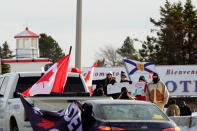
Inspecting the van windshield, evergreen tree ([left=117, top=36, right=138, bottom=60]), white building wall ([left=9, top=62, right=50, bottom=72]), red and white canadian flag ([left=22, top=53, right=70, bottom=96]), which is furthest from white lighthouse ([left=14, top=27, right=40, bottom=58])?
evergreen tree ([left=117, top=36, right=138, bottom=60])

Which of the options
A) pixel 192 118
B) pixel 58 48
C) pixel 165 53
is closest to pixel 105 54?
pixel 58 48

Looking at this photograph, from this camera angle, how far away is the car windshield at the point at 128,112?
11953mm

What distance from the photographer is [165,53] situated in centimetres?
6338

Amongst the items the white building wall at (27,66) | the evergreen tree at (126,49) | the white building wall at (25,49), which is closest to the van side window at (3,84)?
the white building wall at (27,66)

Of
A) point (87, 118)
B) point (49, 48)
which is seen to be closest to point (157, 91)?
point (87, 118)

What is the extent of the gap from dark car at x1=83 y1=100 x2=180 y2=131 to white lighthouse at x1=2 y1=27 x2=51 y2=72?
4143 centimetres

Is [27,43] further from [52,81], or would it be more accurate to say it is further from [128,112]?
[128,112]

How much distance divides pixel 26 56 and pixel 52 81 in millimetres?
42820

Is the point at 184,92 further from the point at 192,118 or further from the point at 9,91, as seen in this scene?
the point at 9,91

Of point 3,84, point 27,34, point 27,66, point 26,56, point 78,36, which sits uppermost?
point 27,34

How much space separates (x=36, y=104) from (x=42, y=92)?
1.40 m

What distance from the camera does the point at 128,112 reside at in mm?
12102

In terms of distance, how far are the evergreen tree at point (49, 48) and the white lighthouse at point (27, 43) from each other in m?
48.3

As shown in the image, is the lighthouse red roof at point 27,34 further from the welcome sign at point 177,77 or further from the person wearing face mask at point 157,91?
the person wearing face mask at point 157,91
